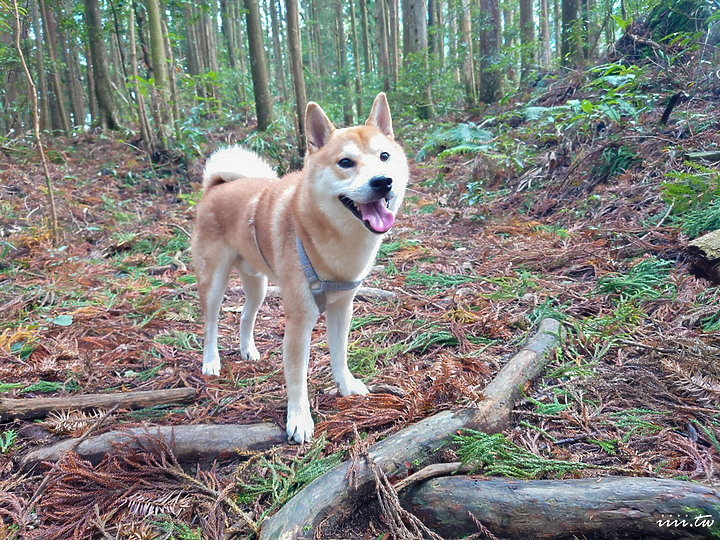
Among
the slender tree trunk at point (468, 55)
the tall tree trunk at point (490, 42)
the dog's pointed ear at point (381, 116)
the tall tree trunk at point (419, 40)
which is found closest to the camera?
the dog's pointed ear at point (381, 116)

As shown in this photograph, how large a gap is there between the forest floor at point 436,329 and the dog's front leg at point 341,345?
164 millimetres

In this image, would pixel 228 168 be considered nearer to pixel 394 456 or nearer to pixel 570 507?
pixel 394 456

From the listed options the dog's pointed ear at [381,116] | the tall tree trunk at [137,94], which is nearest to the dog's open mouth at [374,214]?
the dog's pointed ear at [381,116]

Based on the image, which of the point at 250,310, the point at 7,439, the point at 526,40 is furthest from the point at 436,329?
the point at 526,40

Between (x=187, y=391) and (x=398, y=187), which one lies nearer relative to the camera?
(x=398, y=187)

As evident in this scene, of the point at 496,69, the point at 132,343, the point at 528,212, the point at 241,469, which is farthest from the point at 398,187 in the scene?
the point at 496,69

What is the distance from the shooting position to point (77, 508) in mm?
1849

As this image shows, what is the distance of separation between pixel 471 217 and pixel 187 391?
4.19m

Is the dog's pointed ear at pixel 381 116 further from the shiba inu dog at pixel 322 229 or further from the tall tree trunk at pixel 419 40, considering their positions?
the tall tree trunk at pixel 419 40

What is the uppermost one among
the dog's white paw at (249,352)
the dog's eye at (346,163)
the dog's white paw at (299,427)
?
the dog's eye at (346,163)

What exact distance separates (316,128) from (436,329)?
1.62 m

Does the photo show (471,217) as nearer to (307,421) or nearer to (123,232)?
(307,421)

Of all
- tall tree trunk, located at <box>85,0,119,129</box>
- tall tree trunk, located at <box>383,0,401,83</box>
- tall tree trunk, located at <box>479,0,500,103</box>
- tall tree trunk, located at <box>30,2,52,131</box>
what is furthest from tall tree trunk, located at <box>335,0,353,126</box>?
tall tree trunk, located at <box>30,2,52,131</box>

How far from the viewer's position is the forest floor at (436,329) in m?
1.88
